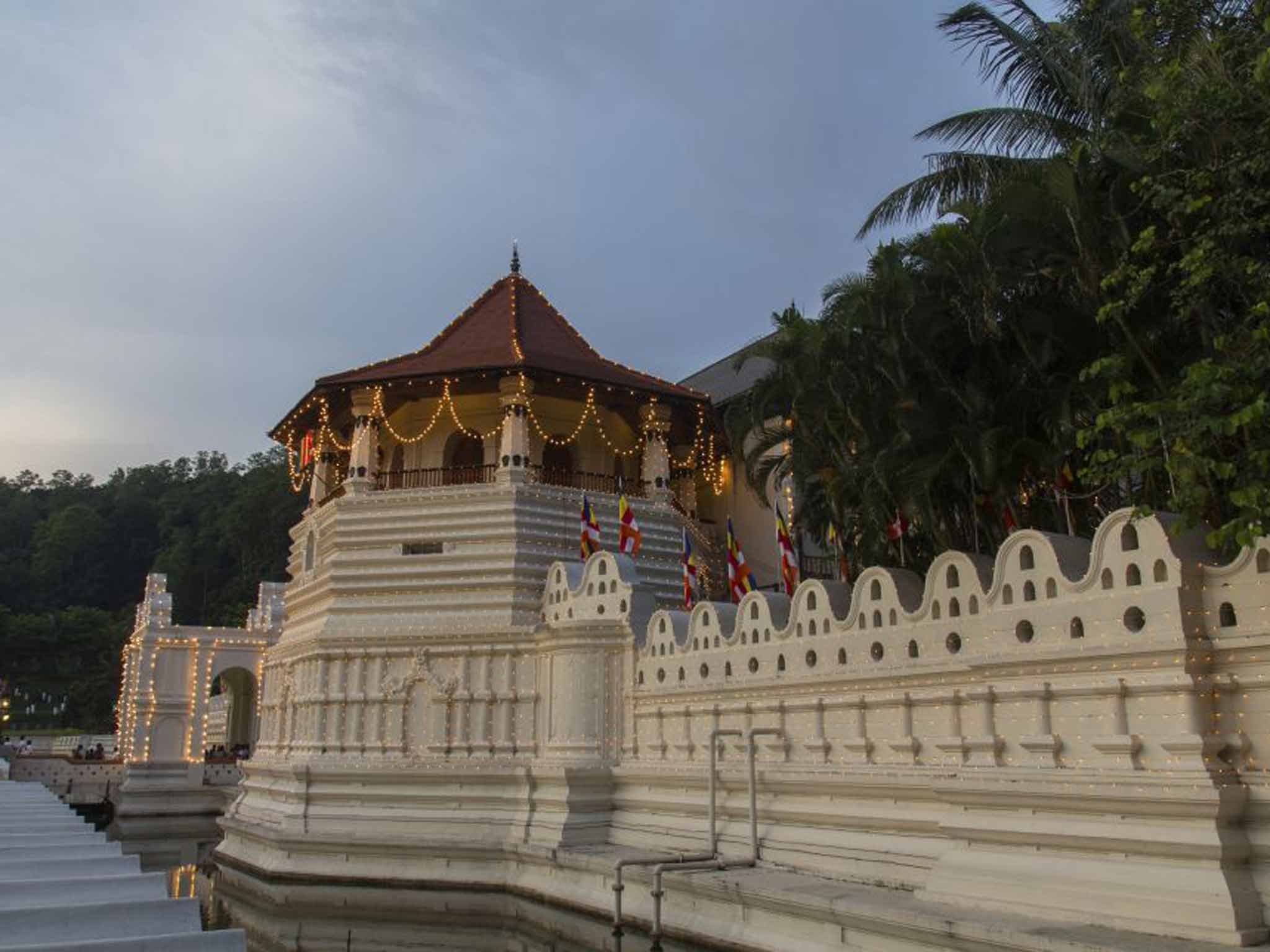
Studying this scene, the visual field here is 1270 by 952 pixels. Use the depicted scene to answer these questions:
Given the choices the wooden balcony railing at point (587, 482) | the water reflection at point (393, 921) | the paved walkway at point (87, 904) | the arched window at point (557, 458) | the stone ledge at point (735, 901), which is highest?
the arched window at point (557, 458)

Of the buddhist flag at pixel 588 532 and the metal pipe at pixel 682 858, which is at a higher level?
the buddhist flag at pixel 588 532

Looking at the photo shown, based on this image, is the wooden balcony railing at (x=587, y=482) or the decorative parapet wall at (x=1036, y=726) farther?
the wooden balcony railing at (x=587, y=482)

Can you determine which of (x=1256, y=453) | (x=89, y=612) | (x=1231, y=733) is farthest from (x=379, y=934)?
(x=89, y=612)

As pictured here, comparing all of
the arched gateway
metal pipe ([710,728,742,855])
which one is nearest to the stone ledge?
metal pipe ([710,728,742,855])

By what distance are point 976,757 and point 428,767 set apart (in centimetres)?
991

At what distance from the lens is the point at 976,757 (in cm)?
1034

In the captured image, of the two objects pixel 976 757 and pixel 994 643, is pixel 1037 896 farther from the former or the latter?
pixel 994 643

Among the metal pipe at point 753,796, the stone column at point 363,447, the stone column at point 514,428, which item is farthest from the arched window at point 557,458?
the metal pipe at point 753,796

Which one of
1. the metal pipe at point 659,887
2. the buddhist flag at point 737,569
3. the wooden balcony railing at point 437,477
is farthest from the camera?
the wooden balcony railing at point 437,477

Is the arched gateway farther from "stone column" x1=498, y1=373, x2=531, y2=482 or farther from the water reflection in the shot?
"stone column" x1=498, y1=373, x2=531, y2=482

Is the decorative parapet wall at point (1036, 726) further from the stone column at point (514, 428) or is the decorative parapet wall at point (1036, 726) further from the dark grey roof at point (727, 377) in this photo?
the dark grey roof at point (727, 377)

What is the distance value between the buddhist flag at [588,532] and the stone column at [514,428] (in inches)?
68.8

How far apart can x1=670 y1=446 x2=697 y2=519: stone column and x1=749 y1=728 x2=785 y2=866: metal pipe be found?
1119cm

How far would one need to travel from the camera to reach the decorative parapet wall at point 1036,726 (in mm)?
8398
